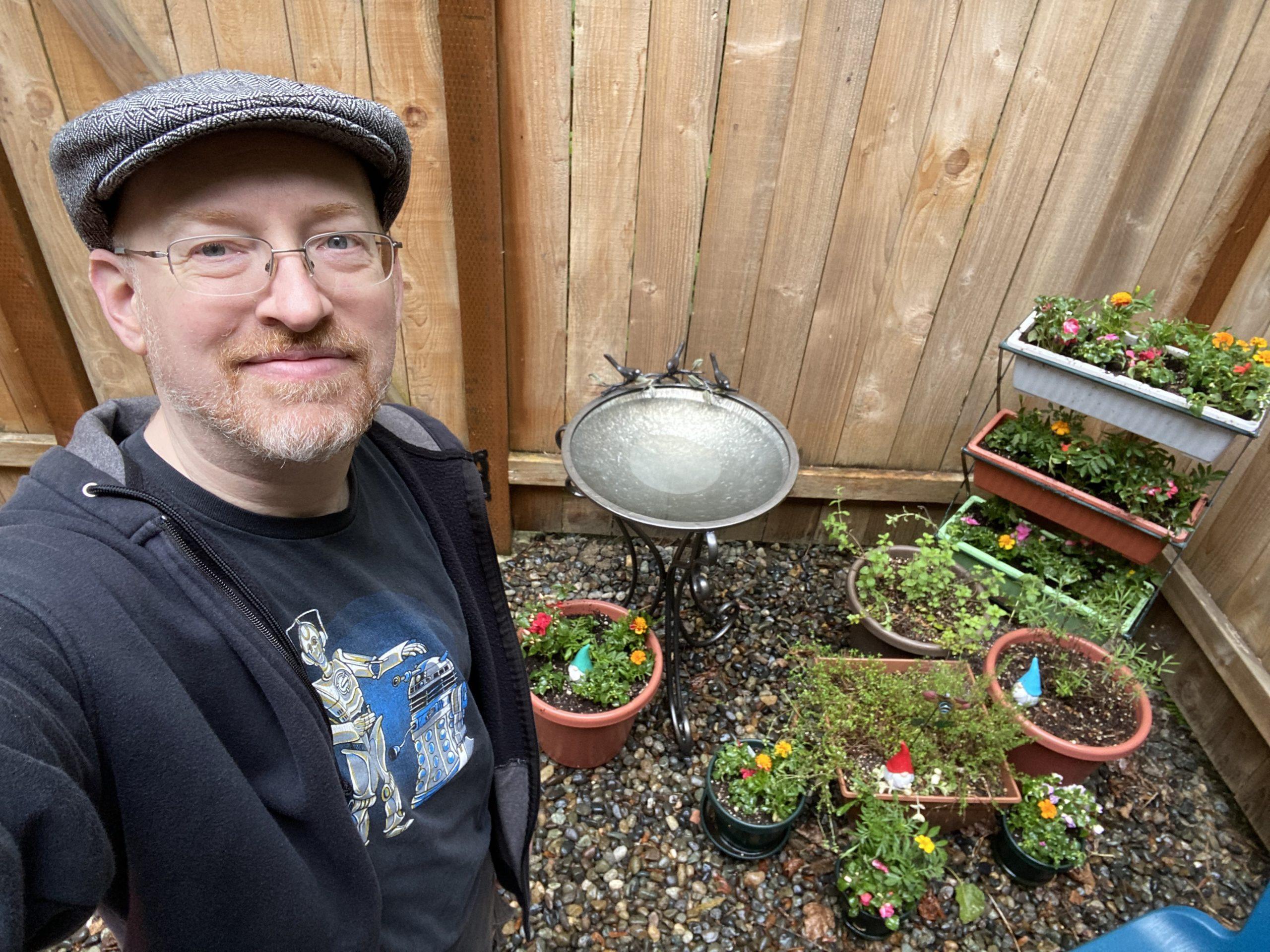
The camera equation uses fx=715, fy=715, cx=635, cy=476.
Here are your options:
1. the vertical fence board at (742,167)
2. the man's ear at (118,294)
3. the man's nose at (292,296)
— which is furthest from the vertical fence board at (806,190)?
the man's ear at (118,294)

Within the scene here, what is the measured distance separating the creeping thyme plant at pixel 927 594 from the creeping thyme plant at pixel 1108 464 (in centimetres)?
41

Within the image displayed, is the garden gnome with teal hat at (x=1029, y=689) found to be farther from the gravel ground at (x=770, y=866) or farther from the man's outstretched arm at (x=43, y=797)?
the man's outstretched arm at (x=43, y=797)

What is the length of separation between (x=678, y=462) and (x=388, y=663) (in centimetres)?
117

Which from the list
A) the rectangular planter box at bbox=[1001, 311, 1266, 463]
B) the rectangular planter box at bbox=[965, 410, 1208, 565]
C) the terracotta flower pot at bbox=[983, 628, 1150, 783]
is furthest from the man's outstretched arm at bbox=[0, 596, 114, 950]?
the rectangular planter box at bbox=[965, 410, 1208, 565]

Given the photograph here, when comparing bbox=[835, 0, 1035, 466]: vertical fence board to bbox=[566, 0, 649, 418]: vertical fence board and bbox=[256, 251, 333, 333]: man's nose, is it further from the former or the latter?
bbox=[256, 251, 333, 333]: man's nose

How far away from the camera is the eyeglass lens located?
0.85 meters

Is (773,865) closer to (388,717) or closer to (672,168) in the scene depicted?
(388,717)

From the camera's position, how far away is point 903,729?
2.12m

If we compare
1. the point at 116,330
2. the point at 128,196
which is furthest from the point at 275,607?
the point at 128,196

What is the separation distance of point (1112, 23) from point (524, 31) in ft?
5.56

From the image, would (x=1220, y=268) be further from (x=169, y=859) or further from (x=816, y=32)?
(x=169, y=859)

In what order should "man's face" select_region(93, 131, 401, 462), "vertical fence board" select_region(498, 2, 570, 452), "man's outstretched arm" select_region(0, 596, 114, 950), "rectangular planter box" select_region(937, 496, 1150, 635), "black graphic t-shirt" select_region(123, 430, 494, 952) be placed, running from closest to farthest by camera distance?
1. "man's outstretched arm" select_region(0, 596, 114, 950)
2. "man's face" select_region(93, 131, 401, 462)
3. "black graphic t-shirt" select_region(123, 430, 494, 952)
4. "vertical fence board" select_region(498, 2, 570, 452)
5. "rectangular planter box" select_region(937, 496, 1150, 635)

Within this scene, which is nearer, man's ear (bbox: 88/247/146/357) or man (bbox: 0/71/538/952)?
man (bbox: 0/71/538/952)

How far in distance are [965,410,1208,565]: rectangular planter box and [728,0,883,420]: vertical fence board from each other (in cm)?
73
